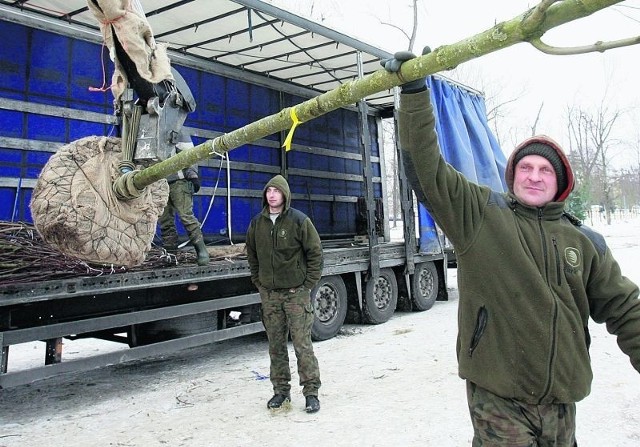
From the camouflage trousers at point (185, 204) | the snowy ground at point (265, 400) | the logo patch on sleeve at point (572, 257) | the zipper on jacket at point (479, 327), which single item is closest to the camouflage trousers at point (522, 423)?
the zipper on jacket at point (479, 327)

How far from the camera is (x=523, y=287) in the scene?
179cm

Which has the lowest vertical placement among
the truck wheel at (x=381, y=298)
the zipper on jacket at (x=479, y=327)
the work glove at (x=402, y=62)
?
the truck wheel at (x=381, y=298)

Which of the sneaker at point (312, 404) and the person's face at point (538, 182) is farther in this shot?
the sneaker at point (312, 404)

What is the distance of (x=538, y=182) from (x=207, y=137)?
21.1 ft

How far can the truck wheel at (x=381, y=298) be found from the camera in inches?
288

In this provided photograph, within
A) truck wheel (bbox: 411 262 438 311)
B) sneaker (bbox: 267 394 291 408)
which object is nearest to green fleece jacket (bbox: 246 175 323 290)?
sneaker (bbox: 267 394 291 408)

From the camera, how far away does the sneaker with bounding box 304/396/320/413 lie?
3.78 m

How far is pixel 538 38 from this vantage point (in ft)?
4.71

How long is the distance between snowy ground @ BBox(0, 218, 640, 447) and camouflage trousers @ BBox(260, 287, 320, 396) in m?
0.23

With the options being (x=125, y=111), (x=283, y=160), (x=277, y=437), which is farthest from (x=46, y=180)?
(x=283, y=160)

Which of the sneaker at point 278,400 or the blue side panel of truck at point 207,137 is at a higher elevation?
the blue side panel of truck at point 207,137

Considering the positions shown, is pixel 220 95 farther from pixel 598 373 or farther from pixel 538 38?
pixel 538 38

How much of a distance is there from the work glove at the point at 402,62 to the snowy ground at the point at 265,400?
2336mm

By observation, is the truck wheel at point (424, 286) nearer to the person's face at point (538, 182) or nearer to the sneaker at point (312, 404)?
the sneaker at point (312, 404)
